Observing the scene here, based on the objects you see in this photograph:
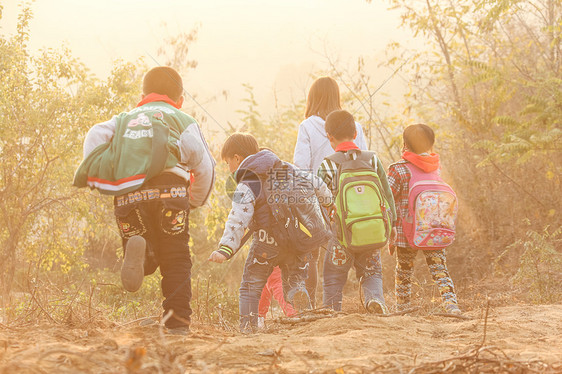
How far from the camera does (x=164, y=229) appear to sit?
354cm

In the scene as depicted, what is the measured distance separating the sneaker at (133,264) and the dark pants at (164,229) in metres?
0.18

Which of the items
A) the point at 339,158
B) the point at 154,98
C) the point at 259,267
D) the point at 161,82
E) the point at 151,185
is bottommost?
the point at 259,267

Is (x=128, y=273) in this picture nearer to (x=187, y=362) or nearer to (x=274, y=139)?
(x=187, y=362)

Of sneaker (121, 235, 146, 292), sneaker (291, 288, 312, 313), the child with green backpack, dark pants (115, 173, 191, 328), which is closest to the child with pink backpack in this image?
the child with green backpack

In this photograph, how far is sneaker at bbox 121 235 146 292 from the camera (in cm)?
328

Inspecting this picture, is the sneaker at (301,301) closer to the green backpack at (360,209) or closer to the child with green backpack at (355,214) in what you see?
the child with green backpack at (355,214)

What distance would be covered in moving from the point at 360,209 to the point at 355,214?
0.06 m

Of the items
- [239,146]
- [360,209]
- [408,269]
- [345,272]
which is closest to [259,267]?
[345,272]

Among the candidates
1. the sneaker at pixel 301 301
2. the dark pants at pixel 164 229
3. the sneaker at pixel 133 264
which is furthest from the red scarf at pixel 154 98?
the sneaker at pixel 301 301

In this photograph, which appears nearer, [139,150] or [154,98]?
[139,150]

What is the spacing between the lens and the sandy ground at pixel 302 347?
2135 millimetres

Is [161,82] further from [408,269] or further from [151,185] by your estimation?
[408,269]

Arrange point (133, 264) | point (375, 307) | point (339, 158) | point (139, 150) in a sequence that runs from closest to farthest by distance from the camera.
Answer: point (133, 264)
point (139, 150)
point (375, 307)
point (339, 158)

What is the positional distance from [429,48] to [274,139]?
383 centimetres
